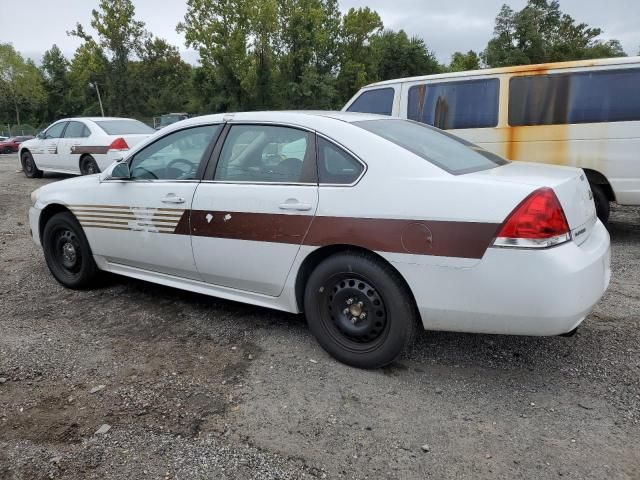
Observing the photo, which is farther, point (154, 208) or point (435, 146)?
point (154, 208)

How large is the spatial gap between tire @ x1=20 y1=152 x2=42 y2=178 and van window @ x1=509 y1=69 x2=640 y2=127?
A: 11.1 meters

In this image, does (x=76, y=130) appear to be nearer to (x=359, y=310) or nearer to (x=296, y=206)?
(x=296, y=206)

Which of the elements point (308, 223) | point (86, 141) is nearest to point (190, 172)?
point (308, 223)

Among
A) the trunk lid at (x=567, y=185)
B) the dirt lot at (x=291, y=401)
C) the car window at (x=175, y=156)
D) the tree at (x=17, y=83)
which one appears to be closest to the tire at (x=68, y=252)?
the dirt lot at (x=291, y=401)

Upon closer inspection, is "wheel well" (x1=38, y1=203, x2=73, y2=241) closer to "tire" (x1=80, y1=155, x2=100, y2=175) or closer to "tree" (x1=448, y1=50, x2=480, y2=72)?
"tire" (x1=80, y1=155, x2=100, y2=175)

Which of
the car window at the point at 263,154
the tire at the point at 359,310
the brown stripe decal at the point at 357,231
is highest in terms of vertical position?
the car window at the point at 263,154

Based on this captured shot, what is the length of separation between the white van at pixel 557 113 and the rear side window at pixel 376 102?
31 centimetres

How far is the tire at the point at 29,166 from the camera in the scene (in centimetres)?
1257

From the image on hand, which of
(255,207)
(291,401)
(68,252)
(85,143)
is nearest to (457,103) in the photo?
(255,207)

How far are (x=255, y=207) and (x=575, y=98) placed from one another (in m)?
4.33

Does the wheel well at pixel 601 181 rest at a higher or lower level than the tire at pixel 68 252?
higher

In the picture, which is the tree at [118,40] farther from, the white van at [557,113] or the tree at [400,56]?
the white van at [557,113]

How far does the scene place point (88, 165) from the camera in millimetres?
10812

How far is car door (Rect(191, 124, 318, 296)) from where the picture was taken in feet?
10.6
